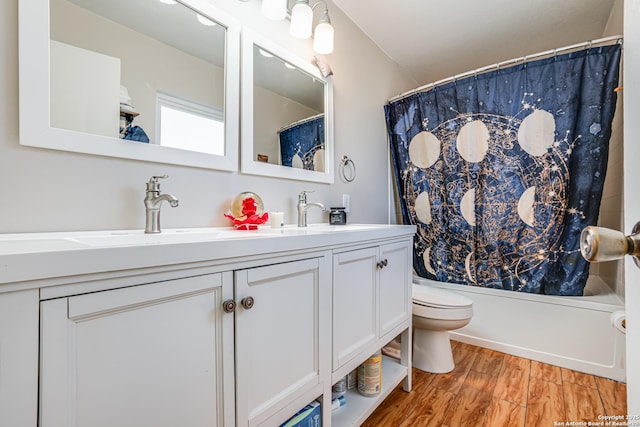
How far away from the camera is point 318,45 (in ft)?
5.35

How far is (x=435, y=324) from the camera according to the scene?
5.78ft

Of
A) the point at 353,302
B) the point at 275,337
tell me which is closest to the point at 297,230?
the point at 353,302

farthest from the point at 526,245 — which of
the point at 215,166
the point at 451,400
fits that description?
the point at 215,166

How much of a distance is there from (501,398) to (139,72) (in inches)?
88.1

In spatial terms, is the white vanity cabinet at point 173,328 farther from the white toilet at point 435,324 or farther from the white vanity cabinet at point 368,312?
the white toilet at point 435,324

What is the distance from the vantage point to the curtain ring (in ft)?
6.57

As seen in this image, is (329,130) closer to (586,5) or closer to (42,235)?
(42,235)

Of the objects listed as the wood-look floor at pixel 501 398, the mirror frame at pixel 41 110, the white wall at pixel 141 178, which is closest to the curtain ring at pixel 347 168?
the white wall at pixel 141 178

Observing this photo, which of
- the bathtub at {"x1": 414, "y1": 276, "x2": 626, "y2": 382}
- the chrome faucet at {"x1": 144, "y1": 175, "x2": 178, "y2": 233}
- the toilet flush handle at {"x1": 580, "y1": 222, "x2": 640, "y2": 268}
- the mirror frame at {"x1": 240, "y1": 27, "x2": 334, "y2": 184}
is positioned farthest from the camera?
the bathtub at {"x1": 414, "y1": 276, "x2": 626, "y2": 382}

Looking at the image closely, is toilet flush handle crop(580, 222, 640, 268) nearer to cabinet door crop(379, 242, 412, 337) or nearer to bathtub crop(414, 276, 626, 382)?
cabinet door crop(379, 242, 412, 337)

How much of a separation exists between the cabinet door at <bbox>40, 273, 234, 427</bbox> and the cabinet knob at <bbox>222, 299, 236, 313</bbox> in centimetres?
1

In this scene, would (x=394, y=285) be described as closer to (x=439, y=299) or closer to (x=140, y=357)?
(x=439, y=299)

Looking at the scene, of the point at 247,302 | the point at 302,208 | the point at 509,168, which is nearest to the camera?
the point at 247,302

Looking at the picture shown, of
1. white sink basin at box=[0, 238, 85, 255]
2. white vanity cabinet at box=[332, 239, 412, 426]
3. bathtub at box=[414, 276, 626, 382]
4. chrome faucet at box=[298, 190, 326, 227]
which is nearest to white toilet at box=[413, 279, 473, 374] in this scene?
white vanity cabinet at box=[332, 239, 412, 426]
